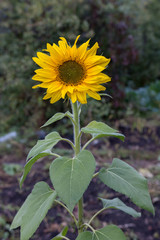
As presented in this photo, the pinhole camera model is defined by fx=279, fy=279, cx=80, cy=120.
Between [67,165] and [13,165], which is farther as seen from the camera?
[13,165]

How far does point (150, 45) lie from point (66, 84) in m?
6.21

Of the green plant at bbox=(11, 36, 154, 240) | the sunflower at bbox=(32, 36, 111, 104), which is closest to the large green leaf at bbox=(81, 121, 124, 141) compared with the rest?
the green plant at bbox=(11, 36, 154, 240)

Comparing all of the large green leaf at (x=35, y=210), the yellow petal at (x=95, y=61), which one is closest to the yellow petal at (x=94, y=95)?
the yellow petal at (x=95, y=61)

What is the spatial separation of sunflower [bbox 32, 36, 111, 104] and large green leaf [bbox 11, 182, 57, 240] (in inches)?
17.6

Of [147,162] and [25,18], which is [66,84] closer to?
[147,162]

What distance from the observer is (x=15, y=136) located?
422 centimetres

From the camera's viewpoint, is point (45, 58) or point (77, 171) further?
point (45, 58)

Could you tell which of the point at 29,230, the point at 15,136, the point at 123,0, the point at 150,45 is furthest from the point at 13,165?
the point at 150,45

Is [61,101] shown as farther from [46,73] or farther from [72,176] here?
[72,176]

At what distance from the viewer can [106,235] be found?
1.24 meters

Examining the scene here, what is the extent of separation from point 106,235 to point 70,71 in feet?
2.43

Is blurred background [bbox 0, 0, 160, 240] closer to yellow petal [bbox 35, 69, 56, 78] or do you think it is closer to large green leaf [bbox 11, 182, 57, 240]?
large green leaf [bbox 11, 182, 57, 240]

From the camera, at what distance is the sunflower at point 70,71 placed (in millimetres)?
1139

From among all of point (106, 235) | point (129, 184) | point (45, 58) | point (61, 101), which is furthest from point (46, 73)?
point (61, 101)
